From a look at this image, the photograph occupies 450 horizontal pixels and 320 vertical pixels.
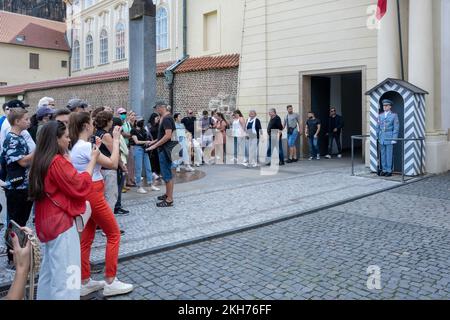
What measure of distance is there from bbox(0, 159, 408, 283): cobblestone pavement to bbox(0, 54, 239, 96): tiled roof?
6545 mm

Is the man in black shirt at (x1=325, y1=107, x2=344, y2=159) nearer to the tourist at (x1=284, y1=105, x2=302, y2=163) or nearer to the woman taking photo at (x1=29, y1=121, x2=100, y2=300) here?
the tourist at (x1=284, y1=105, x2=302, y2=163)

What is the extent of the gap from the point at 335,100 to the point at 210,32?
6.72 m

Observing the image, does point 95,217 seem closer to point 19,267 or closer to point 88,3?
point 19,267

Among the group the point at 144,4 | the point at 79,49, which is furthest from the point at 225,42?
the point at 79,49

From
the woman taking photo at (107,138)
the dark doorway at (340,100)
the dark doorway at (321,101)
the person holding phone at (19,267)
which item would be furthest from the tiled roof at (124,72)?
the person holding phone at (19,267)

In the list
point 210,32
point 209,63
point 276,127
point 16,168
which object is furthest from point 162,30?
point 16,168

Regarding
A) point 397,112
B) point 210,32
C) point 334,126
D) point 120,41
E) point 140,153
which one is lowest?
point 140,153

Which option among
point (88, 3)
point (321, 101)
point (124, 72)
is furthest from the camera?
point (88, 3)

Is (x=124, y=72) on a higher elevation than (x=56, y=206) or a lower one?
higher

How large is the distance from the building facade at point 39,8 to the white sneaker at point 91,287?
56674mm

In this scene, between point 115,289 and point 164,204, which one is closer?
point 115,289

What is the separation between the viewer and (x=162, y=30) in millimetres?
24812

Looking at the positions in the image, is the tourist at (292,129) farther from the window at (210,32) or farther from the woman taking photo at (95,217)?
the woman taking photo at (95,217)

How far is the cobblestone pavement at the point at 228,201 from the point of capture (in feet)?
20.1
